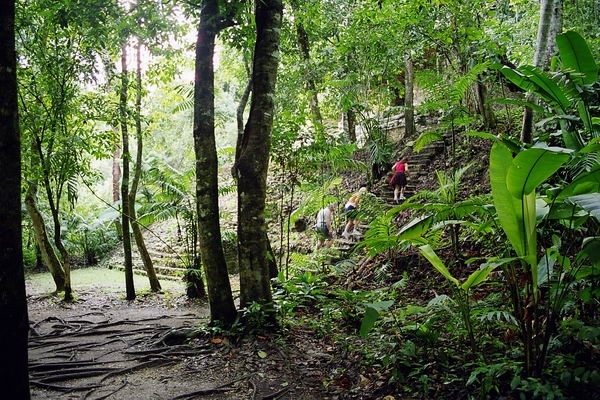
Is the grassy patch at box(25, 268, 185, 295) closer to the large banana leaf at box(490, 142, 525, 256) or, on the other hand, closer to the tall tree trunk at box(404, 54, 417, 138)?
the tall tree trunk at box(404, 54, 417, 138)

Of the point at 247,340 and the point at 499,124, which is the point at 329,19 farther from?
the point at 247,340

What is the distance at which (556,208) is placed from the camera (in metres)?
2.57

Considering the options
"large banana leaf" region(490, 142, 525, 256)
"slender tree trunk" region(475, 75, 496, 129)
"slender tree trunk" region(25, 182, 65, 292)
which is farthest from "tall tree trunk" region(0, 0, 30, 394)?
"slender tree trunk" region(475, 75, 496, 129)

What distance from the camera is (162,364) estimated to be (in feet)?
14.4

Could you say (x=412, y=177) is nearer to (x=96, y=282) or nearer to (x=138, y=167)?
(x=138, y=167)

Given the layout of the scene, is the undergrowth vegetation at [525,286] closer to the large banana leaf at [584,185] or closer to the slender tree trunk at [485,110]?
the large banana leaf at [584,185]

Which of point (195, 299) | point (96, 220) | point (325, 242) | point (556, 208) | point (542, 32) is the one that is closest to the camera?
point (556, 208)

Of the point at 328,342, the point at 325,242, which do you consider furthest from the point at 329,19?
the point at 328,342

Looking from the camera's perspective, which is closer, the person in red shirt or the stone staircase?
the person in red shirt

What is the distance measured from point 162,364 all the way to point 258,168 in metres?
2.53

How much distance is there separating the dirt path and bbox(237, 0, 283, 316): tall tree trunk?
0.78 metres

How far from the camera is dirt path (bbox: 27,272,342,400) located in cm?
366

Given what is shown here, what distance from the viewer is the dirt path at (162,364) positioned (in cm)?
366

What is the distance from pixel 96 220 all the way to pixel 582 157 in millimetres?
17708
